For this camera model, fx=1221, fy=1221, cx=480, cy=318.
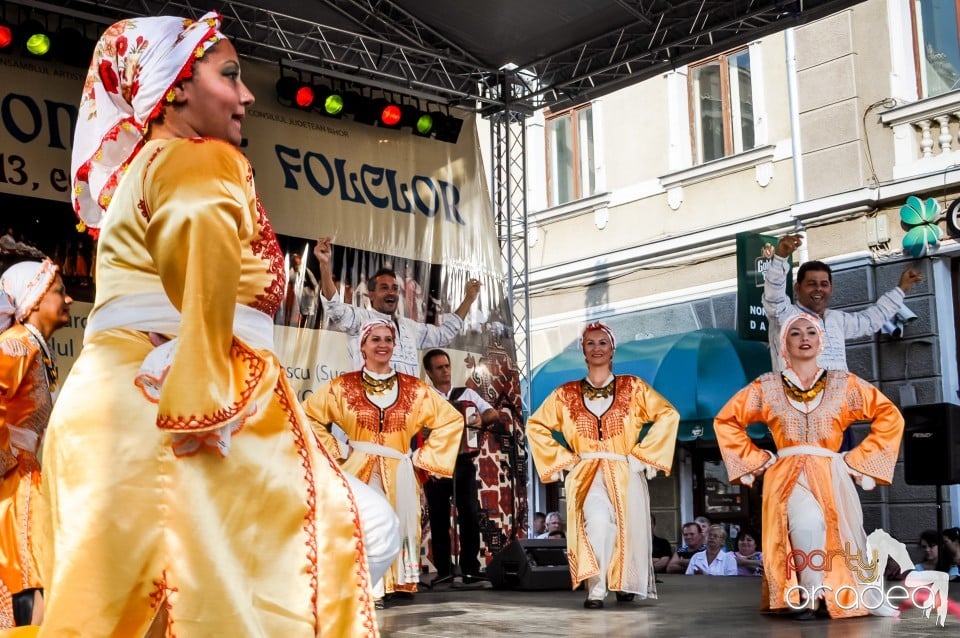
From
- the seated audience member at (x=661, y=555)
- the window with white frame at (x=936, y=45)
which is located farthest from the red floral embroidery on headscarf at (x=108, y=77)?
the window with white frame at (x=936, y=45)

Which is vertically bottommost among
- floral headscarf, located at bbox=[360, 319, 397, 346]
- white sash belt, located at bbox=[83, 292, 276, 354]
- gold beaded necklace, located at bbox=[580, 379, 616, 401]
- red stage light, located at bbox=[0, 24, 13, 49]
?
white sash belt, located at bbox=[83, 292, 276, 354]

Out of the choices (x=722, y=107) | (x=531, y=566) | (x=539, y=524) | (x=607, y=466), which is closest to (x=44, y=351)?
(x=607, y=466)

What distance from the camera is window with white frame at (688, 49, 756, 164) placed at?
42.7 feet

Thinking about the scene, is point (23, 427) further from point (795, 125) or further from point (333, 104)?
point (795, 125)

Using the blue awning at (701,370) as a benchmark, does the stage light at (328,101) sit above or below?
above

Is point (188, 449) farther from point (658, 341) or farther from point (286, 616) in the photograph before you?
point (658, 341)

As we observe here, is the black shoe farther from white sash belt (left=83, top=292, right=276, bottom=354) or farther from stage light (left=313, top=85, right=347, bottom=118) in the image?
stage light (left=313, top=85, right=347, bottom=118)

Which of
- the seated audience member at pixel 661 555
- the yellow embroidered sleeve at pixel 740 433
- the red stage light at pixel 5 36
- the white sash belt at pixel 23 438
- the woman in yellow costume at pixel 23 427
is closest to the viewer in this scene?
the woman in yellow costume at pixel 23 427

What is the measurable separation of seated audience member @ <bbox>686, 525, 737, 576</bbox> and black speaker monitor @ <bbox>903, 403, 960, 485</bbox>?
242cm

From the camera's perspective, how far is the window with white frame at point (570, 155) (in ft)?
49.0

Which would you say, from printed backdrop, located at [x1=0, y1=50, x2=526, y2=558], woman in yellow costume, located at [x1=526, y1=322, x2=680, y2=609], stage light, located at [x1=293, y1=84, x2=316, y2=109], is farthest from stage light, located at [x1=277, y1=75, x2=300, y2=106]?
woman in yellow costume, located at [x1=526, y1=322, x2=680, y2=609]

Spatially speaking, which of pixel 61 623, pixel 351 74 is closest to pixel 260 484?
pixel 61 623

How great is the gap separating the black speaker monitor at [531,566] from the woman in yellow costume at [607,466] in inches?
49.3

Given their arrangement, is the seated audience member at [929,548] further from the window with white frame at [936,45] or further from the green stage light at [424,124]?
the green stage light at [424,124]
